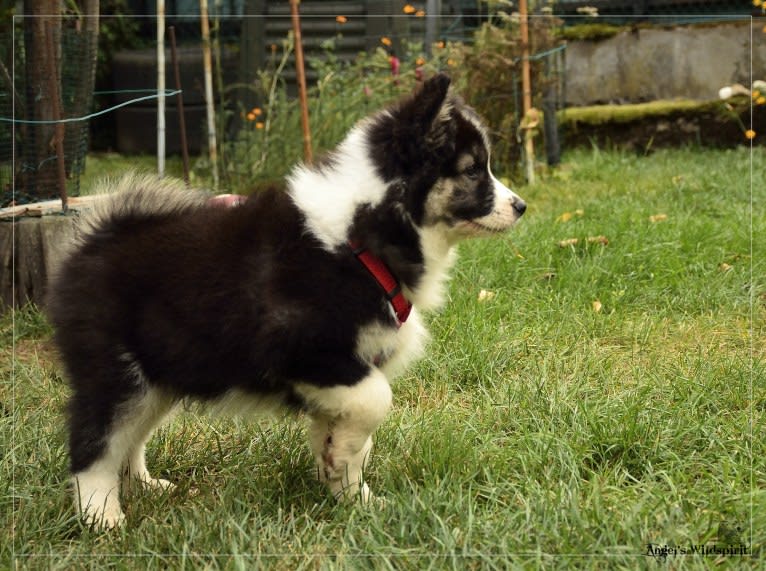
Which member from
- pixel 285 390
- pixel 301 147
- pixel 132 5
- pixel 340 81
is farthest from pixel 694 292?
pixel 132 5

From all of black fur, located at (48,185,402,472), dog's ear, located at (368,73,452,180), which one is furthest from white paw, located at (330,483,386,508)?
dog's ear, located at (368,73,452,180)

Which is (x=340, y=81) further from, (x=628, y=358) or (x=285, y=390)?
(x=285, y=390)

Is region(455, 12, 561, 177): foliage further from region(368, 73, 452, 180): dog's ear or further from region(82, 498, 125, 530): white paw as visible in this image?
region(82, 498, 125, 530): white paw

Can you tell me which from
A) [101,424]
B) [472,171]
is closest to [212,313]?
[101,424]

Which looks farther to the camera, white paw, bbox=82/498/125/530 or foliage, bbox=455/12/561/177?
foliage, bbox=455/12/561/177

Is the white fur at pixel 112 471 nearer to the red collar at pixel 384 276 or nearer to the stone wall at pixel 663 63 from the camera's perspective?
the red collar at pixel 384 276

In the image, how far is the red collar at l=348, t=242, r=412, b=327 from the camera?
2.77 m

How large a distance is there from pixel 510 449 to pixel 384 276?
0.77 metres

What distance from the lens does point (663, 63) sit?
987cm

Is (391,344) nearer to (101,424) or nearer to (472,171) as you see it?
(472,171)

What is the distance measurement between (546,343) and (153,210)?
1.96m

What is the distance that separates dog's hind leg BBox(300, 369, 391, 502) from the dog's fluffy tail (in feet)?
2.61

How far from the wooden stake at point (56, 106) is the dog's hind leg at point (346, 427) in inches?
96.5

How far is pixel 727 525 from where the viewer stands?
8.07 ft
